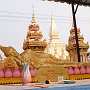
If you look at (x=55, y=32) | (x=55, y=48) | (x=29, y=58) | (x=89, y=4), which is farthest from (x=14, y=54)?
(x=55, y=32)

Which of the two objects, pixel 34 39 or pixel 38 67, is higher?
pixel 34 39

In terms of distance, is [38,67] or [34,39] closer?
[38,67]

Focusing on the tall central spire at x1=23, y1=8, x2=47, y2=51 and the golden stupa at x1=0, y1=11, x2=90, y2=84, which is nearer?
the golden stupa at x1=0, y1=11, x2=90, y2=84

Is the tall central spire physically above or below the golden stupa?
above

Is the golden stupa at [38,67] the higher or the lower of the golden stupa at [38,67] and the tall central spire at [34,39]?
the lower

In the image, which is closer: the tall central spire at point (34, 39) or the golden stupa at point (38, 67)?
the golden stupa at point (38, 67)

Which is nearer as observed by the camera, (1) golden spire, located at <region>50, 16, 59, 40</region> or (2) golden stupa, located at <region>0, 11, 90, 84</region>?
(2) golden stupa, located at <region>0, 11, 90, 84</region>

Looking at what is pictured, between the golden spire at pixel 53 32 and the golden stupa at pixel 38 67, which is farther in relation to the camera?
the golden spire at pixel 53 32

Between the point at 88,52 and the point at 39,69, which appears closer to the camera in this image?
the point at 39,69

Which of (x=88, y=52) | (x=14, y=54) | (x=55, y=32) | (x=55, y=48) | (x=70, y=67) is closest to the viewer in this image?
(x=14, y=54)

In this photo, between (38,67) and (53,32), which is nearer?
(38,67)

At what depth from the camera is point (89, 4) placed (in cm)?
1853

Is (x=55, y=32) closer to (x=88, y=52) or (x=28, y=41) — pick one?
(x=88, y=52)

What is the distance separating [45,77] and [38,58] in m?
0.98
